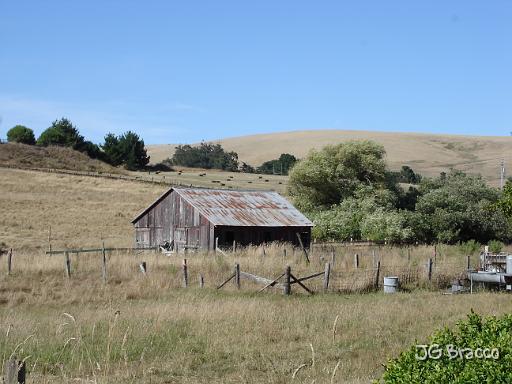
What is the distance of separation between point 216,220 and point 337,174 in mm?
18184

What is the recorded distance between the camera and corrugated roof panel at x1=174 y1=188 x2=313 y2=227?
38.4 m

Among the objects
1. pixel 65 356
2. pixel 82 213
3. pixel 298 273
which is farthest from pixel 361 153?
pixel 65 356

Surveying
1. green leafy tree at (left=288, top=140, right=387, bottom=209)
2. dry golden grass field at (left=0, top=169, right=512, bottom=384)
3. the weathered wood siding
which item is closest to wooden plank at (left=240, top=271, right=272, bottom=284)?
dry golden grass field at (left=0, top=169, right=512, bottom=384)

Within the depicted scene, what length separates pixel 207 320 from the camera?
14.6 m

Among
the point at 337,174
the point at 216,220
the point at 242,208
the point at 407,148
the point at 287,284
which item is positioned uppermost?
the point at 407,148

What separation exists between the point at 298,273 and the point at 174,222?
53.1 ft

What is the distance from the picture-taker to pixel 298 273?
25.6 meters

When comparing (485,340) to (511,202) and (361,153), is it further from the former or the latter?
(361,153)

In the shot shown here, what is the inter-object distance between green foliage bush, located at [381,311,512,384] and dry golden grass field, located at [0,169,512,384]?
69 cm

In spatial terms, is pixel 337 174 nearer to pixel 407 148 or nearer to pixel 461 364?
pixel 461 364

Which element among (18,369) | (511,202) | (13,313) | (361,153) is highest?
(361,153)

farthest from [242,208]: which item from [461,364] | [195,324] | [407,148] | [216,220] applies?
[407,148]

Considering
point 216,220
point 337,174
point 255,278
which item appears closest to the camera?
point 255,278

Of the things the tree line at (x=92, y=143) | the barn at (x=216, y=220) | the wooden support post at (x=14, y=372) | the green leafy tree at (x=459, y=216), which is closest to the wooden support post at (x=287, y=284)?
the wooden support post at (x=14, y=372)
